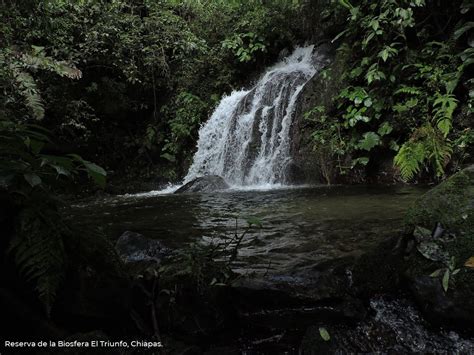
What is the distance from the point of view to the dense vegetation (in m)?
1.65

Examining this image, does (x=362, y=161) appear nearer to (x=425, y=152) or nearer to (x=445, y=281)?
(x=425, y=152)

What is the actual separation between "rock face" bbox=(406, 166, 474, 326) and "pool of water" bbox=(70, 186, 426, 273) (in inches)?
30.1

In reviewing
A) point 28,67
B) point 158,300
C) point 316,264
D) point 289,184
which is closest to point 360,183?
point 289,184

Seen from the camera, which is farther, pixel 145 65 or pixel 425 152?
pixel 145 65

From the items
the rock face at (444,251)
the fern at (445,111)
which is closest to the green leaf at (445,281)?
the rock face at (444,251)

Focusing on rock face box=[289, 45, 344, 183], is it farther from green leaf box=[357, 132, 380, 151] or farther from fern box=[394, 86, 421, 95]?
fern box=[394, 86, 421, 95]

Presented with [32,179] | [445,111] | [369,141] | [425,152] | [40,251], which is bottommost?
[40,251]

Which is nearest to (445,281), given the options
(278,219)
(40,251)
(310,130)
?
(40,251)

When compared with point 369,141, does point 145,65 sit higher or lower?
higher

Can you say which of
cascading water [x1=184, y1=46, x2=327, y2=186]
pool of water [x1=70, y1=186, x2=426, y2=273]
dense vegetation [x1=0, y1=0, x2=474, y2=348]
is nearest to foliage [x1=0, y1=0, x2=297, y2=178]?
dense vegetation [x1=0, y1=0, x2=474, y2=348]

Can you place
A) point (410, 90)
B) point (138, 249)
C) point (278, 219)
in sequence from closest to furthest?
1. point (138, 249)
2. point (278, 219)
3. point (410, 90)

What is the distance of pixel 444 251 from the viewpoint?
2219mm

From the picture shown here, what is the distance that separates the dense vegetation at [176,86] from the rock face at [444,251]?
1883mm

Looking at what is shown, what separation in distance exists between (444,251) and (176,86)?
445 inches
